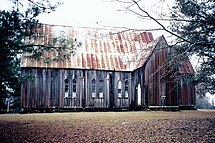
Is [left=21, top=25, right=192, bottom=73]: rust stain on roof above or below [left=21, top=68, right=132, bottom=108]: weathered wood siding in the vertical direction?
above

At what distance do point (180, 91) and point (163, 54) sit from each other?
577 centimetres

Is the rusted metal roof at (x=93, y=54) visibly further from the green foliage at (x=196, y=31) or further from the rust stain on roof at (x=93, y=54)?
the green foliage at (x=196, y=31)

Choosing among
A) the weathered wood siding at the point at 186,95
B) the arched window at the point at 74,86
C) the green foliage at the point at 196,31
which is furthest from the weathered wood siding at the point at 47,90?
the green foliage at the point at 196,31

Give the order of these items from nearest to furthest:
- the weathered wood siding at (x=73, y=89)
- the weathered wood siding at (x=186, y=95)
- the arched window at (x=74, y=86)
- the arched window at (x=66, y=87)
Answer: the weathered wood siding at (x=73, y=89) → the arched window at (x=66, y=87) → the arched window at (x=74, y=86) → the weathered wood siding at (x=186, y=95)

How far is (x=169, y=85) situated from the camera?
88.2ft

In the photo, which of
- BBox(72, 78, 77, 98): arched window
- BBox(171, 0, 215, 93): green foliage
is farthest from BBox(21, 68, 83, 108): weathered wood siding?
BBox(171, 0, 215, 93): green foliage

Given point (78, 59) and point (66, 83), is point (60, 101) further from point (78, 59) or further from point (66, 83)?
point (78, 59)

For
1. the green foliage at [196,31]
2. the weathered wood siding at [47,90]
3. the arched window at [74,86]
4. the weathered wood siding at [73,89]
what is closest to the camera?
the green foliage at [196,31]

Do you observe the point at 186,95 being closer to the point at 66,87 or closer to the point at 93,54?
the point at 93,54

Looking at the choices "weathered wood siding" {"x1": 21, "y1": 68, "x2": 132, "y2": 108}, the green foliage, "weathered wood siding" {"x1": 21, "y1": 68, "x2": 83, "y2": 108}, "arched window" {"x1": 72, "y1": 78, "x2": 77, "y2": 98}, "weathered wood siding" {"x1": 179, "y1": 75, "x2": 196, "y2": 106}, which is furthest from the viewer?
"weathered wood siding" {"x1": 179, "y1": 75, "x2": 196, "y2": 106}

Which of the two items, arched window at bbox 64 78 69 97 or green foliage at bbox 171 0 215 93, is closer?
green foliage at bbox 171 0 215 93

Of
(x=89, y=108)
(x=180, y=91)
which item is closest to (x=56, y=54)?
(x=89, y=108)

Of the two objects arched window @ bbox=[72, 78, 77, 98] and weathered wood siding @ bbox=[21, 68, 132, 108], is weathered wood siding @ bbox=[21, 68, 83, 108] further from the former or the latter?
arched window @ bbox=[72, 78, 77, 98]

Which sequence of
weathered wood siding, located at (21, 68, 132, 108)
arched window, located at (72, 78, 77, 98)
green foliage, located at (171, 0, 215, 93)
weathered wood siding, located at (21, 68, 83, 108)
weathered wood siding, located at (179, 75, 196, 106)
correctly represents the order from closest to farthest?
green foliage, located at (171, 0, 215, 93)
weathered wood siding, located at (21, 68, 83, 108)
weathered wood siding, located at (21, 68, 132, 108)
arched window, located at (72, 78, 77, 98)
weathered wood siding, located at (179, 75, 196, 106)
